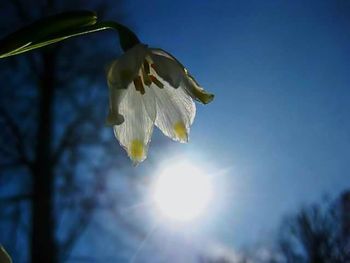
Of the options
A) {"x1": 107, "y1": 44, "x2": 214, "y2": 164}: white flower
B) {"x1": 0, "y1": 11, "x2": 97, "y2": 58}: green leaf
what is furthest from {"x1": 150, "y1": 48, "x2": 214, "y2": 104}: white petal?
{"x1": 0, "y1": 11, "x2": 97, "y2": 58}: green leaf

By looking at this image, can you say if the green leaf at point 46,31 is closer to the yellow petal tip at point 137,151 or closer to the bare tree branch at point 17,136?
the yellow petal tip at point 137,151

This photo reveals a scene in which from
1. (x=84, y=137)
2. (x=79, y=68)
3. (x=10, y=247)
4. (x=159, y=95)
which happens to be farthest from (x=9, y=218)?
(x=159, y=95)

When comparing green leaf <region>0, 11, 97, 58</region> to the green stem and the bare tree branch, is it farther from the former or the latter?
the bare tree branch

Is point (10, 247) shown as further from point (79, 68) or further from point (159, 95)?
point (159, 95)

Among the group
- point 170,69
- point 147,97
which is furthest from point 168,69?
point 147,97

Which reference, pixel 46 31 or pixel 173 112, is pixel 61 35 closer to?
pixel 46 31

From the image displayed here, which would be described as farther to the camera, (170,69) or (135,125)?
(135,125)
